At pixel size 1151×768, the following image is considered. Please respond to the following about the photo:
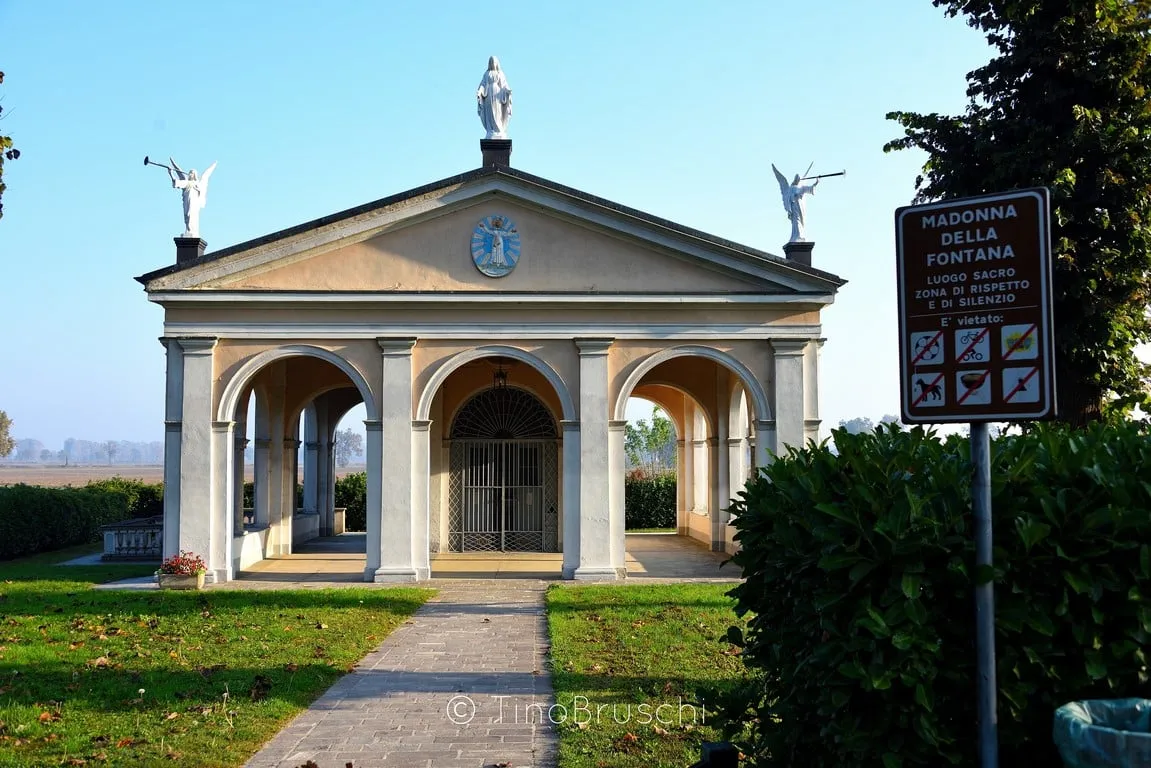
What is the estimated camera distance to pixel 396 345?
53.6ft

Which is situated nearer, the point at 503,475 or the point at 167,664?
the point at 167,664

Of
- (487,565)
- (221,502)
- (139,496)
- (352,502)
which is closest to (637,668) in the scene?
(221,502)

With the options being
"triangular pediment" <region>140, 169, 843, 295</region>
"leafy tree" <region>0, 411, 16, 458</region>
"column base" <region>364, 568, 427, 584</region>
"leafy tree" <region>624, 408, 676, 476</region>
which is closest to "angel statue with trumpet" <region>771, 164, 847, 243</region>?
"triangular pediment" <region>140, 169, 843, 295</region>

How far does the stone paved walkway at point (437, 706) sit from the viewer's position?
21.5 ft

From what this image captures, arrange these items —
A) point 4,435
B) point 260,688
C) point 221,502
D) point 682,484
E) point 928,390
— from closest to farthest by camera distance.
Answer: point 928,390 → point 260,688 → point 221,502 → point 682,484 → point 4,435

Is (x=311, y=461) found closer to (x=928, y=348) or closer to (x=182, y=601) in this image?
(x=182, y=601)

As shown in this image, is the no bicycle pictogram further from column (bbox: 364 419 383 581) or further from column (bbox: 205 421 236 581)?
column (bbox: 205 421 236 581)

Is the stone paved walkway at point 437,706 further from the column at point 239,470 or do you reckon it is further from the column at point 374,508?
the column at point 239,470

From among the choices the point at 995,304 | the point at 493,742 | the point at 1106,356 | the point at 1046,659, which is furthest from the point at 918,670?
the point at 1106,356

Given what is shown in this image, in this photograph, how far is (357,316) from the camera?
1644 centimetres

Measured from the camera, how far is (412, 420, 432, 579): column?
16.1 metres

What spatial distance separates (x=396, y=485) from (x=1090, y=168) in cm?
1131

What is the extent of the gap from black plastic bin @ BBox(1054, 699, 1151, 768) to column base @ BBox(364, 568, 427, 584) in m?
13.3

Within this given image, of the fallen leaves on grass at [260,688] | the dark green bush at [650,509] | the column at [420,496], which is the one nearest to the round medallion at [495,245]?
the column at [420,496]
